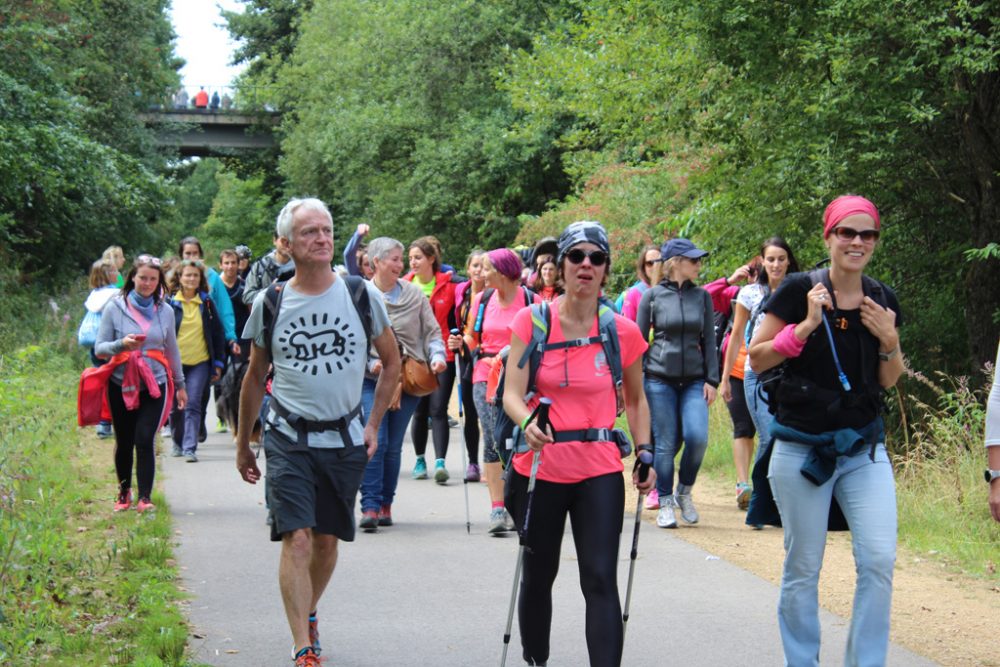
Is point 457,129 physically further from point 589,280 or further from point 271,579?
point 589,280

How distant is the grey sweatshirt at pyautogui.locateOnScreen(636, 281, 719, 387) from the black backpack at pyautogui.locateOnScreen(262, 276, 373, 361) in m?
4.29

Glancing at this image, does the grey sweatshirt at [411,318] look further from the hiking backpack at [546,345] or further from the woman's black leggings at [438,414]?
the hiking backpack at [546,345]

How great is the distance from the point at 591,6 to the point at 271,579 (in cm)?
1129

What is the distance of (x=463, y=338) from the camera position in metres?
11.6

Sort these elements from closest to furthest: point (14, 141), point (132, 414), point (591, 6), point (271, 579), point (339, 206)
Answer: point (271, 579) → point (132, 414) → point (591, 6) → point (14, 141) → point (339, 206)

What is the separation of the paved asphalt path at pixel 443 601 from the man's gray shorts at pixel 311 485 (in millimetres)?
727

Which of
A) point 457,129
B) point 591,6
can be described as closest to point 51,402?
point 591,6

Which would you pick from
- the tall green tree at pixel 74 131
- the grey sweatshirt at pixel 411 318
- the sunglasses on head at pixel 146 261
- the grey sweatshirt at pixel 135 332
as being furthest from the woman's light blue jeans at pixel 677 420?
the tall green tree at pixel 74 131

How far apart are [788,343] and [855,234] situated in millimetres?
461

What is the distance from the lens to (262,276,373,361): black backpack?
6.05 metres

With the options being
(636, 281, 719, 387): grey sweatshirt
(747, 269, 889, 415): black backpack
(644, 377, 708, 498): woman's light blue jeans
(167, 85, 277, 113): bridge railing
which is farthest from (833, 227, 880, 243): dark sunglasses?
(167, 85, 277, 113): bridge railing

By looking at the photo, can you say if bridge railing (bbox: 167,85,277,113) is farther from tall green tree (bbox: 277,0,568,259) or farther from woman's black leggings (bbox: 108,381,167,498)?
woman's black leggings (bbox: 108,381,167,498)

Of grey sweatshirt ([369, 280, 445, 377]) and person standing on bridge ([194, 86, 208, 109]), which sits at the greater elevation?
person standing on bridge ([194, 86, 208, 109])

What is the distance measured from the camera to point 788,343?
5.12 metres
